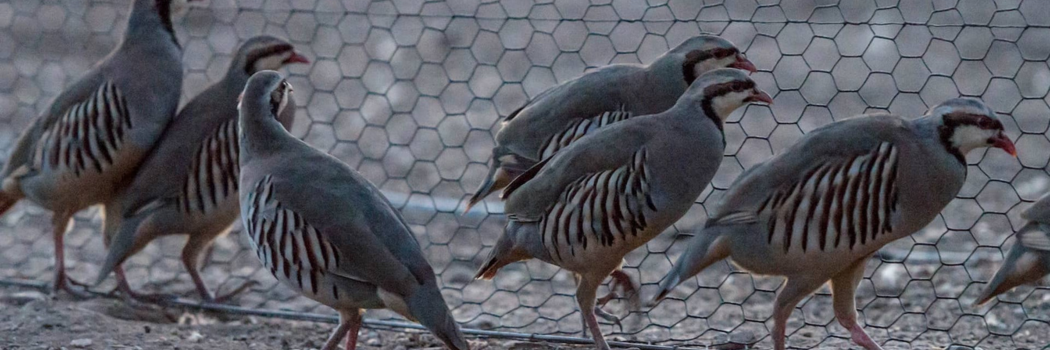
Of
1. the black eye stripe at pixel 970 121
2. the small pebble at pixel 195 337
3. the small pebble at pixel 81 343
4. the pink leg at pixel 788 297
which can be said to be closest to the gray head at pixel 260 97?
the small pebble at pixel 195 337

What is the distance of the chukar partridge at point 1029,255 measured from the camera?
397 cm

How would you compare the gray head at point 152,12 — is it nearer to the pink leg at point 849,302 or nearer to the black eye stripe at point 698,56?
the black eye stripe at point 698,56

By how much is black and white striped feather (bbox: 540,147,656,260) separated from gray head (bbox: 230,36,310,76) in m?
1.63

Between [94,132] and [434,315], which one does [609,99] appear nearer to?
[434,315]

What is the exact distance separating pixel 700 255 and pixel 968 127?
3.03 ft

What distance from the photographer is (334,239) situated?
13.1ft

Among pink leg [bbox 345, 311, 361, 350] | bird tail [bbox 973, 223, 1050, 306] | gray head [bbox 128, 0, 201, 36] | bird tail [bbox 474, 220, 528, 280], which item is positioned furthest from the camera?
gray head [bbox 128, 0, 201, 36]

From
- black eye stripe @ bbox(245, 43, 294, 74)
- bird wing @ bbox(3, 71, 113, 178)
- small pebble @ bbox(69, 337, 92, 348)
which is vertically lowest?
small pebble @ bbox(69, 337, 92, 348)

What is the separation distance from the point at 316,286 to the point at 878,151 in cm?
185

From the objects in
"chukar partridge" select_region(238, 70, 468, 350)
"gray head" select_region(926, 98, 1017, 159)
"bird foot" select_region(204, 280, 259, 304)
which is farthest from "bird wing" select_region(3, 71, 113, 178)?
"gray head" select_region(926, 98, 1017, 159)

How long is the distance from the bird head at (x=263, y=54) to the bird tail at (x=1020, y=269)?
2836 millimetres

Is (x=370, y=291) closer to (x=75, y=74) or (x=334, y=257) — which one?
(x=334, y=257)

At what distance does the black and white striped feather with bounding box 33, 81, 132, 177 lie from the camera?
5277mm

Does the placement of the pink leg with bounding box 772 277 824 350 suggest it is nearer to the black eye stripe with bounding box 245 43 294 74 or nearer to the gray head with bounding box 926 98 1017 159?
the gray head with bounding box 926 98 1017 159
